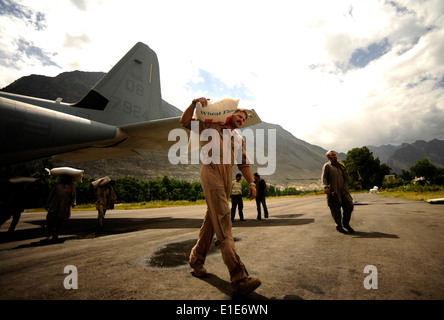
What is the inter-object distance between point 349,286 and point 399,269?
3.21 feet

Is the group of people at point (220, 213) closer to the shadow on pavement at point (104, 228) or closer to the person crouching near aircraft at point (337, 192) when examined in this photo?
the person crouching near aircraft at point (337, 192)

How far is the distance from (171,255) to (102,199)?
407cm

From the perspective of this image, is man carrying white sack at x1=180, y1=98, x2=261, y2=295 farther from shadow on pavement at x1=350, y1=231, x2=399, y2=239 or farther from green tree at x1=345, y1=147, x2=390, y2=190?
green tree at x1=345, y1=147, x2=390, y2=190

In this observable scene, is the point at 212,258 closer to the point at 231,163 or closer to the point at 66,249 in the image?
the point at 231,163

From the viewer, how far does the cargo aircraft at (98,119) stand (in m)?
4.23

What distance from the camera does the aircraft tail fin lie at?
8.12 m

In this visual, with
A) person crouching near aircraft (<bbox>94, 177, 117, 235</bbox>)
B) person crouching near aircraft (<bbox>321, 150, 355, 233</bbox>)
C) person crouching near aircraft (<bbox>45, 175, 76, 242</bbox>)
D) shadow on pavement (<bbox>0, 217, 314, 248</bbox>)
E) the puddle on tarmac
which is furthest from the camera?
person crouching near aircraft (<bbox>94, 177, 117, 235</bbox>)

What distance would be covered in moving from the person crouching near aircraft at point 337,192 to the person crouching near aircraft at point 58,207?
644 centimetres

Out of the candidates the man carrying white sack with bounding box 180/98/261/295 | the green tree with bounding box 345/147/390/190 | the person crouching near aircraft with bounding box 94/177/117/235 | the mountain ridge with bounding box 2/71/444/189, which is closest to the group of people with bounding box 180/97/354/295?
the man carrying white sack with bounding box 180/98/261/295

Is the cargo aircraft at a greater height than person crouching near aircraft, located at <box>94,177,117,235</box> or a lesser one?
greater

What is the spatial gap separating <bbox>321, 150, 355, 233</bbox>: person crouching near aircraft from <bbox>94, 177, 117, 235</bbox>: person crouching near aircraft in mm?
6426

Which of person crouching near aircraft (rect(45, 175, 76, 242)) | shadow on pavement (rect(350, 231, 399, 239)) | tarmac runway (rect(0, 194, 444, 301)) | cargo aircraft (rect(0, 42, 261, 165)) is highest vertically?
cargo aircraft (rect(0, 42, 261, 165))
